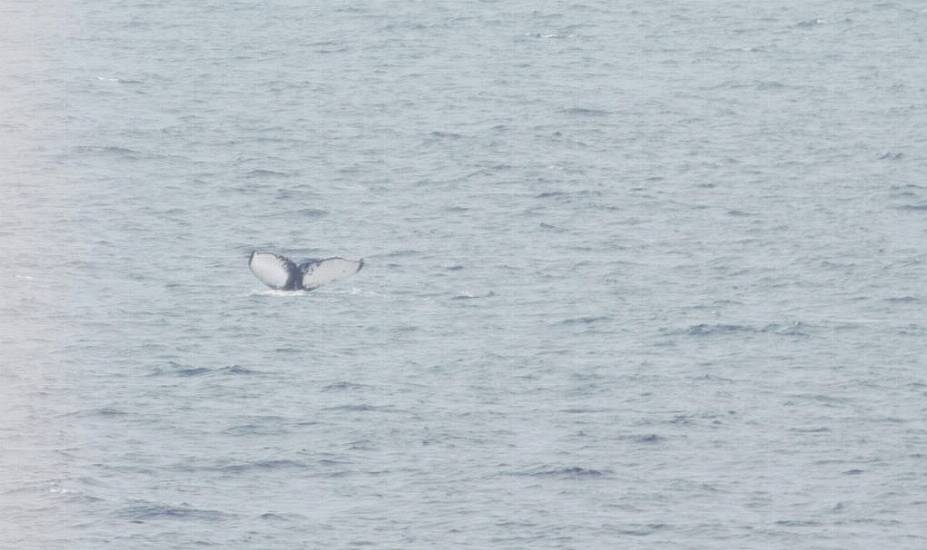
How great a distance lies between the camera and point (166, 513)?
28.0 m

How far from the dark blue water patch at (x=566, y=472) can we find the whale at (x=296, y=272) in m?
11.6

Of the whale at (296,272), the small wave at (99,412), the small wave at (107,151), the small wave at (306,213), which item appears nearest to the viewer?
the small wave at (99,412)

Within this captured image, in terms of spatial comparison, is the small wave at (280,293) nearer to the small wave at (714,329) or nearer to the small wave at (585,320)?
the small wave at (585,320)

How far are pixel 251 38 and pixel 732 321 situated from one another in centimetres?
4608

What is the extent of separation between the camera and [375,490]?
2917 cm

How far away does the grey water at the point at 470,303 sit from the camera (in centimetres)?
2877

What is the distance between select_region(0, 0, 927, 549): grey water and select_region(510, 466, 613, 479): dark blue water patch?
15 centimetres

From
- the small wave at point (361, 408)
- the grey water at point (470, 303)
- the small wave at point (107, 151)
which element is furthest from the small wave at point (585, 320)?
the small wave at point (107, 151)

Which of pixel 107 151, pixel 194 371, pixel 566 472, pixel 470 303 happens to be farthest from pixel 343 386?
Answer: pixel 107 151

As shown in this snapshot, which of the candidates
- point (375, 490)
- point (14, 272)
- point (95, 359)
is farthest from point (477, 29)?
point (375, 490)

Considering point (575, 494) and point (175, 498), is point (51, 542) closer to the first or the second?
point (175, 498)

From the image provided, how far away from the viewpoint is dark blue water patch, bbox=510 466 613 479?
97.8 ft

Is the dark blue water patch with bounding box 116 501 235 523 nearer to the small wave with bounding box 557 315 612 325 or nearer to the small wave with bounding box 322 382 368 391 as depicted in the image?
the small wave with bounding box 322 382 368 391

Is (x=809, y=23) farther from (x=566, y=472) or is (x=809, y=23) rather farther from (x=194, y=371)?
(x=566, y=472)
